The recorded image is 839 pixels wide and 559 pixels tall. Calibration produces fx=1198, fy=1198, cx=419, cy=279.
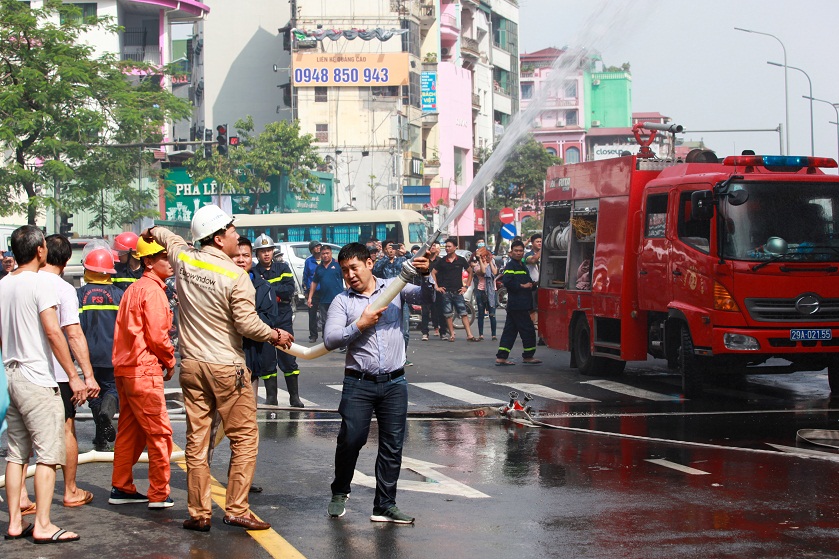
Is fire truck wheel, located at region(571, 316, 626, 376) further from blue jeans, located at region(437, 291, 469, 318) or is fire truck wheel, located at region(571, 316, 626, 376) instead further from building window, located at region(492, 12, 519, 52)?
building window, located at region(492, 12, 519, 52)

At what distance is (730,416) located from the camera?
13.2 m

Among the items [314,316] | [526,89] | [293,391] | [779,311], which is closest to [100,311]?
[293,391]

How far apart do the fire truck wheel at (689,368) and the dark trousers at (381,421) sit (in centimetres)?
772

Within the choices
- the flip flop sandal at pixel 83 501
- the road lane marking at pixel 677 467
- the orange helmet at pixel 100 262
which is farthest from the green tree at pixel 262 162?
the flip flop sandal at pixel 83 501

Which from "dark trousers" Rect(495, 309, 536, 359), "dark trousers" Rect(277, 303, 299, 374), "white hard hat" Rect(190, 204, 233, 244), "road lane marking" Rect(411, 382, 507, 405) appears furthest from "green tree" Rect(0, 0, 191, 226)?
"white hard hat" Rect(190, 204, 233, 244)

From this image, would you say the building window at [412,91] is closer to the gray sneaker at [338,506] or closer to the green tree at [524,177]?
the green tree at [524,177]

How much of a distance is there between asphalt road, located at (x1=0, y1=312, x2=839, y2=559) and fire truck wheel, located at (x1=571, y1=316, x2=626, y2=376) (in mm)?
2161

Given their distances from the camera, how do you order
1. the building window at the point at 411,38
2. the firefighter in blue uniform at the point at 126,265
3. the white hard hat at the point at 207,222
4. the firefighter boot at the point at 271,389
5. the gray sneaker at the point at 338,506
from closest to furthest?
the white hard hat at the point at 207,222 < the gray sneaker at the point at 338,506 < the firefighter in blue uniform at the point at 126,265 < the firefighter boot at the point at 271,389 < the building window at the point at 411,38

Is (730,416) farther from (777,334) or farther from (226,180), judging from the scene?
(226,180)

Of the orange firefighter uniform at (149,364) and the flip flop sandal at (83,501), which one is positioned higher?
the orange firefighter uniform at (149,364)

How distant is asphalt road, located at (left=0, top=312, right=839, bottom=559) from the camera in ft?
23.0

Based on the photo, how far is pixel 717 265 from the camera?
14.0m

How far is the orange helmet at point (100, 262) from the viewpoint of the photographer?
9.78 meters

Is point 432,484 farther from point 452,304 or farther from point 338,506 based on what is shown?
point 452,304
